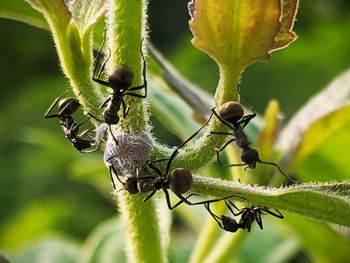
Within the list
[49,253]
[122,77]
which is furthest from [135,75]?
[49,253]

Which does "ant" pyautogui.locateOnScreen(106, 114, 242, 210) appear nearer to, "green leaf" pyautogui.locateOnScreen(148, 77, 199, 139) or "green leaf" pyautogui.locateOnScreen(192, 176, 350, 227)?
"green leaf" pyautogui.locateOnScreen(192, 176, 350, 227)

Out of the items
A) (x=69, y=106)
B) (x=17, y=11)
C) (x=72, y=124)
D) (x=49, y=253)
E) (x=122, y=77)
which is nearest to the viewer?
(x=122, y=77)

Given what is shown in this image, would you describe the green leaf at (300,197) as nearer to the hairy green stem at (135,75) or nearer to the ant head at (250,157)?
the hairy green stem at (135,75)

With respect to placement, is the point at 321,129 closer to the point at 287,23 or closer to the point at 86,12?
the point at 287,23

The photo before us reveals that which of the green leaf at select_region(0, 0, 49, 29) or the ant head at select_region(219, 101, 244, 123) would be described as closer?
the ant head at select_region(219, 101, 244, 123)

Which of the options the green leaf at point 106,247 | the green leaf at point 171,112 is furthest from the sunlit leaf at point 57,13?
the green leaf at point 106,247

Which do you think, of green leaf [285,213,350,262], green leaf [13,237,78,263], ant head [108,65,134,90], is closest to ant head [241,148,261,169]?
ant head [108,65,134,90]
